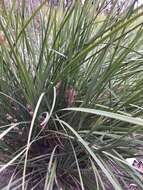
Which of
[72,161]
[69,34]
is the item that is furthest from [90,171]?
[69,34]

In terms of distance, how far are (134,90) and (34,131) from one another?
0.38 meters

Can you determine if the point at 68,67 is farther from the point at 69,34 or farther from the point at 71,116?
the point at 69,34

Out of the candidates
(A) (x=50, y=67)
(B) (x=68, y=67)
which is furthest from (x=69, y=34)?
(B) (x=68, y=67)

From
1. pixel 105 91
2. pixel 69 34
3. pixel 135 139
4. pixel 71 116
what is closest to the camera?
pixel 135 139

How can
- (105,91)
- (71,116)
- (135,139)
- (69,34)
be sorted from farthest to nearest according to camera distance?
(69,34)
(105,91)
(71,116)
(135,139)

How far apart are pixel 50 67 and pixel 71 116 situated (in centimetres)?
20

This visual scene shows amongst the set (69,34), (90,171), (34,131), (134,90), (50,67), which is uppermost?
(69,34)

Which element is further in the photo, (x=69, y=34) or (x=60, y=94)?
(x=69, y=34)

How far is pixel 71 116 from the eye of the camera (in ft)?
4.84

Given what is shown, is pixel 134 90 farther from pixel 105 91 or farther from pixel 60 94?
pixel 60 94

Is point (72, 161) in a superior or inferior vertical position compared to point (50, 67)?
inferior

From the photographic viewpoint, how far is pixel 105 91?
5.18 ft

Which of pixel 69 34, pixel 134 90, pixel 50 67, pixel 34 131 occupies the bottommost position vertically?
pixel 34 131

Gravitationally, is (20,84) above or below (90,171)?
above
